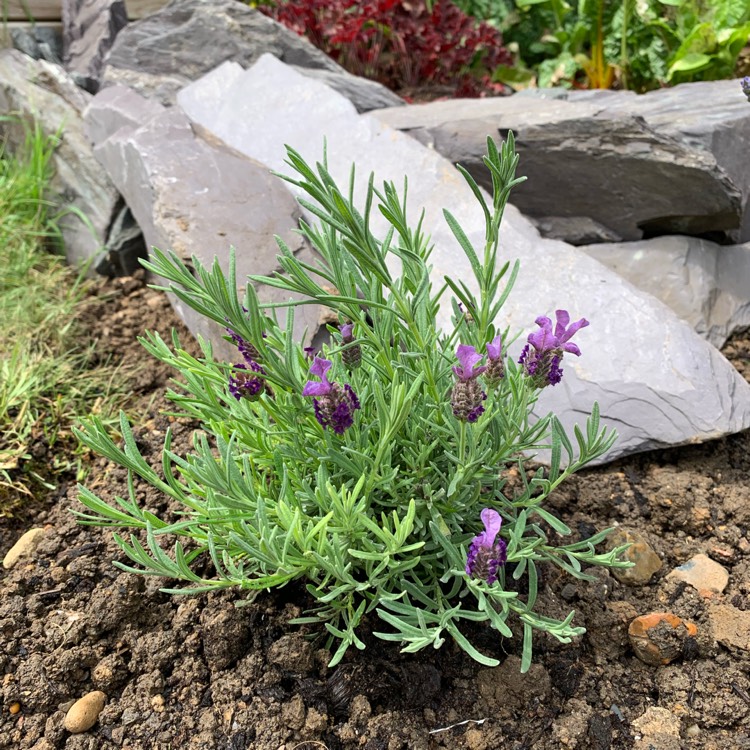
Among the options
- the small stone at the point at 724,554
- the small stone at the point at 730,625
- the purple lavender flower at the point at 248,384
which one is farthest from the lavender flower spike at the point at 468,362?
the small stone at the point at 724,554

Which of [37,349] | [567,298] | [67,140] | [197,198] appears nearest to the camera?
[567,298]

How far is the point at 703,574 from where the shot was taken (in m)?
1.92

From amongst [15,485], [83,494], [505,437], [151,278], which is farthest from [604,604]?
[151,278]

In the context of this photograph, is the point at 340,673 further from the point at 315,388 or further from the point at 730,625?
the point at 730,625

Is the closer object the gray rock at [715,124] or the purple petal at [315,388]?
the purple petal at [315,388]

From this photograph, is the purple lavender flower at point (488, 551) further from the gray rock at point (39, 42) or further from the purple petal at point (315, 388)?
the gray rock at point (39, 42)

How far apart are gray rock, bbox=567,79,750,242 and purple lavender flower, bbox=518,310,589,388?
1.75 metres

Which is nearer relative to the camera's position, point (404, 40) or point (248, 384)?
point (248, 384)

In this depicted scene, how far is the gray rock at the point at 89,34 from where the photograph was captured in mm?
4629

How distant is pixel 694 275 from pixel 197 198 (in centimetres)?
191

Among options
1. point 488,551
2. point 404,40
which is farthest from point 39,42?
point 488,551

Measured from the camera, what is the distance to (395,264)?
2.77m

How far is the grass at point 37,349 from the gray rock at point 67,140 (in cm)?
8

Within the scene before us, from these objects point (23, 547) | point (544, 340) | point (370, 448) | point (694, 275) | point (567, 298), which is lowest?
point (23, 547)
